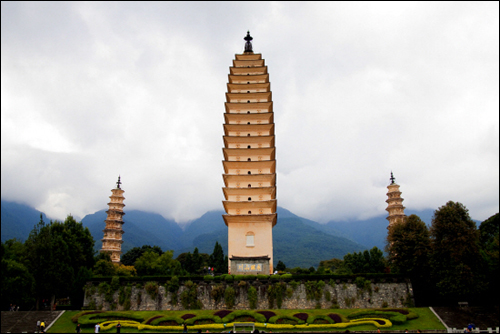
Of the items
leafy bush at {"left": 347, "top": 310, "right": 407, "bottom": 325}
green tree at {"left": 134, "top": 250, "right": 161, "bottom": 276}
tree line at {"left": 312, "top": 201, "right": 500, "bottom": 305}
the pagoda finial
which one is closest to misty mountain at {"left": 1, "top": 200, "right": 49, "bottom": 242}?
green tree at {"left": 134, "top": 250, "right": 161, "bottom": 276}

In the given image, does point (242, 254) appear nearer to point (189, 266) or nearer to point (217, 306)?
point (217, 306)

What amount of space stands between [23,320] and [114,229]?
90.5 feet

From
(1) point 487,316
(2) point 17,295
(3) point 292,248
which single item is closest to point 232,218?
(2) point 17,295

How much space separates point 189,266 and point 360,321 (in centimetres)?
3309

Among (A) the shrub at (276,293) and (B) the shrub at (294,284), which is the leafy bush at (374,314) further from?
(A) the shrub at (276,293)

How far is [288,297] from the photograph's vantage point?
26.4 m

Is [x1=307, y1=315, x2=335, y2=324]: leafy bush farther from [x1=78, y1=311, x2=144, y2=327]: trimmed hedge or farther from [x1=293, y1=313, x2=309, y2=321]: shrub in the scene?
[x1=78, y1=311, x2=144, y2=327]: trimmed hedge

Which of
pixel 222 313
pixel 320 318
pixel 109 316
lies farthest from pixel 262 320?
pixel 109 316

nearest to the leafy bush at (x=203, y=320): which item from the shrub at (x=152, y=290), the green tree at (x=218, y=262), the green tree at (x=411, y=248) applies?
the shrub at (x=152, y=290)

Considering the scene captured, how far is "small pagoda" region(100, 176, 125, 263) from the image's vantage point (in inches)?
1944

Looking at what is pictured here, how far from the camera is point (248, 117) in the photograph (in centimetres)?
3859

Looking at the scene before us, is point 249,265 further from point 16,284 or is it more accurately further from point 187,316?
point 16,284

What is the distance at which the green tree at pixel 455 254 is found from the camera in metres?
24.4

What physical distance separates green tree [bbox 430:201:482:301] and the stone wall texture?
2674 mm
